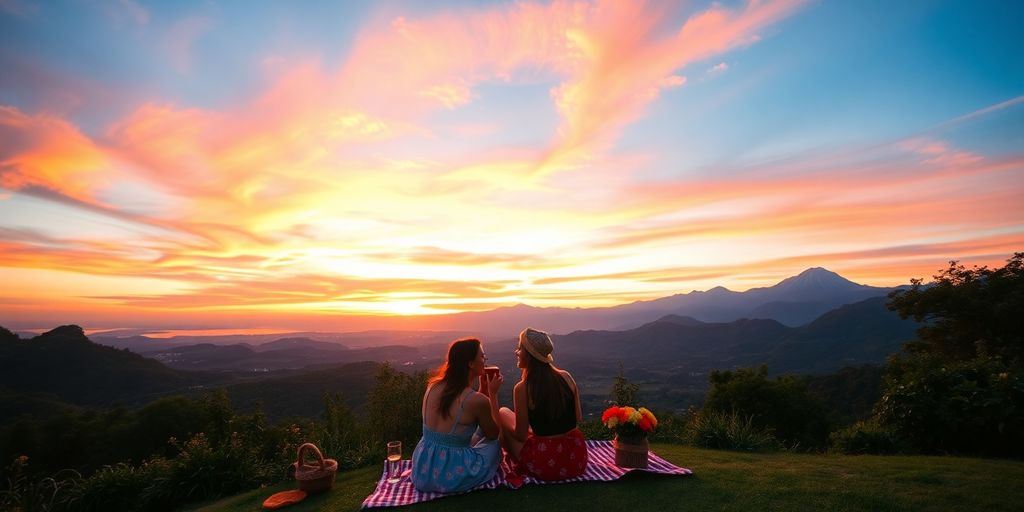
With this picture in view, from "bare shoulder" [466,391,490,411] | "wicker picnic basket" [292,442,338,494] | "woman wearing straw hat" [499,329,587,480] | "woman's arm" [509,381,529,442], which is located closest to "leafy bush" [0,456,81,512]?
"wicker picnic basket" [292,442,338,494]

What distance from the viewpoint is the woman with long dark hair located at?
5.70 m

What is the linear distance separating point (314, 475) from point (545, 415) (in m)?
3.46

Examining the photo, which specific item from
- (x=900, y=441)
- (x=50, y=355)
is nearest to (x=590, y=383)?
(x=900, y=441)

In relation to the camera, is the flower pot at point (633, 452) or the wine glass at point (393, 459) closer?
the flower pot at point (633, 452)

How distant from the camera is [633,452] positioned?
6.04m

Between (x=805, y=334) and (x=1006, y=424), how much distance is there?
190 meters

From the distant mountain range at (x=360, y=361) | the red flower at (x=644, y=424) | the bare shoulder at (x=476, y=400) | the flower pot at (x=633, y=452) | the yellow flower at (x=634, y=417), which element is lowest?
the distant mountain range at (x=360, y=361)

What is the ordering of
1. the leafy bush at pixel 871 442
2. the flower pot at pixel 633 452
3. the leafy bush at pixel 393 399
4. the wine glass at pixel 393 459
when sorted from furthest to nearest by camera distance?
the leafy bush at pixel 393 399
the leafy bush at pixel 871 442
the wine glass at pixel 393 459
the flower pot at pixel 633 452

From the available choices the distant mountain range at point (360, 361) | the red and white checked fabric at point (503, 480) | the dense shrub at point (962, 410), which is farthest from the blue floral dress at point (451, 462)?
the distant mountain range at point (360, 361)

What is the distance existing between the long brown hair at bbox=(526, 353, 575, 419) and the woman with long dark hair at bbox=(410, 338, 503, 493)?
1.86 ft

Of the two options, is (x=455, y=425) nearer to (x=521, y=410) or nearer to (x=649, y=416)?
(x=521, y=410)

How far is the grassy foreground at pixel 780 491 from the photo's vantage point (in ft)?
16.4

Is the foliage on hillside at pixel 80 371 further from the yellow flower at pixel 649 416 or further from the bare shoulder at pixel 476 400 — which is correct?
the yellow flower at pixel 649 416

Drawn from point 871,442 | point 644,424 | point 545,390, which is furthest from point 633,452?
point 871,442
